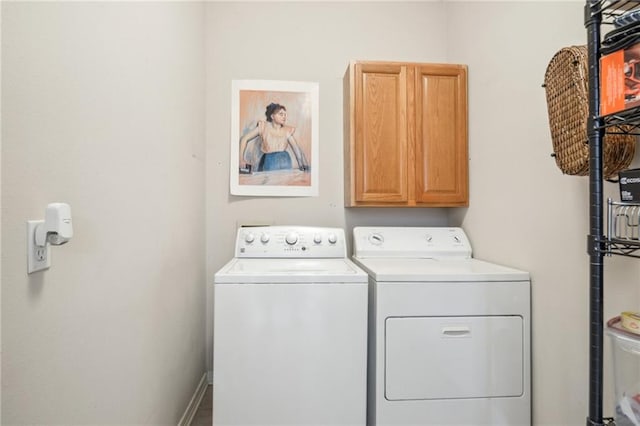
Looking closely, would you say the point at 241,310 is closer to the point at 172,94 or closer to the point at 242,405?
the point at 242,405

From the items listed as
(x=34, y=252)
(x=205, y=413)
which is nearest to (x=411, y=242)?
(x=205, y=413)

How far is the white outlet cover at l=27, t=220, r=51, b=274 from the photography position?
69cm

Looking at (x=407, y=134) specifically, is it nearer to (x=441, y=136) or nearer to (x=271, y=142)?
(x=441, y=136)

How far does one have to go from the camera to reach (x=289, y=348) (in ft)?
4.55

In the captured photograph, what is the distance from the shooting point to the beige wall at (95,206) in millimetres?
667

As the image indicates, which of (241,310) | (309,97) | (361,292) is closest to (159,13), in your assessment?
(309,97)

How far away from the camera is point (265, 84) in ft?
7.32

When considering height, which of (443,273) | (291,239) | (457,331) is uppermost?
(291,239)

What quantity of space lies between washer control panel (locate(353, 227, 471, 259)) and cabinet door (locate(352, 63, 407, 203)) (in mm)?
218

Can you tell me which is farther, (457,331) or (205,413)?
(205,413)

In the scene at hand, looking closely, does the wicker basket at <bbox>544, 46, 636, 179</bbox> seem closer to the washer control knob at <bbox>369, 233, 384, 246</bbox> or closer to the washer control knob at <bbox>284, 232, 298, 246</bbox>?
the washer control knob at <bbox>369, 233, 384, 246</bbox>

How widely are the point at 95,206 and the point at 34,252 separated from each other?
263 millimetres

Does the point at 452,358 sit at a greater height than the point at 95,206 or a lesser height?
lesser

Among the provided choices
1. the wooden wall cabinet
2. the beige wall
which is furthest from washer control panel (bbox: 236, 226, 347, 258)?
the beige wall
